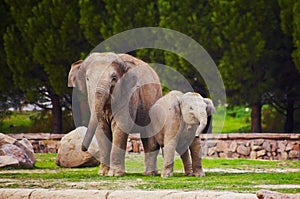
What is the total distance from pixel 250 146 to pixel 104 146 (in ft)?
27.0

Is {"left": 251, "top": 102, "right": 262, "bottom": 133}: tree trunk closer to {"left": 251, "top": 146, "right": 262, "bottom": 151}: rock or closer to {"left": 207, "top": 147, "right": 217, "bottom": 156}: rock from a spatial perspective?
{"left": 207, "top": 147, "right": 217, "bottom": 156}: rock

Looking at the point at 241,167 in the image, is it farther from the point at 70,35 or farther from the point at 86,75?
Answer: the point at 70,35

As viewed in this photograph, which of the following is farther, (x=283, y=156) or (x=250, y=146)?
(x=250, y=146)

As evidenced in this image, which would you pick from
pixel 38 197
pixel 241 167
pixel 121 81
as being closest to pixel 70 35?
pixel 241 167

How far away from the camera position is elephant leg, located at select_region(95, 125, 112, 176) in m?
16.0

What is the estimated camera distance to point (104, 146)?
16.0m

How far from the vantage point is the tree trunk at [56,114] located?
101 feet

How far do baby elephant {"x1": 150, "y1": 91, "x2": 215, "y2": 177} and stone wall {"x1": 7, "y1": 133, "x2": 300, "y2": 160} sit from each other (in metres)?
7.40

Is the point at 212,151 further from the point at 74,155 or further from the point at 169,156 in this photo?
the point at 169,156

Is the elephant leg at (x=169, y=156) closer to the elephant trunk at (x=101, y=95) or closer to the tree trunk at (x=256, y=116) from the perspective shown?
the elephant trunk at (x=101, y=95)

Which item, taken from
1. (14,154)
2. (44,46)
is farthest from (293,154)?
(44,46)

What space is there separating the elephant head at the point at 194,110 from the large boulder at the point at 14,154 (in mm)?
4299

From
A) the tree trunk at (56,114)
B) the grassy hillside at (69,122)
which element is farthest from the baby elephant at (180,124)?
the tree trunk at (56,114)

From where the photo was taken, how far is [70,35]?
99.9 feet
